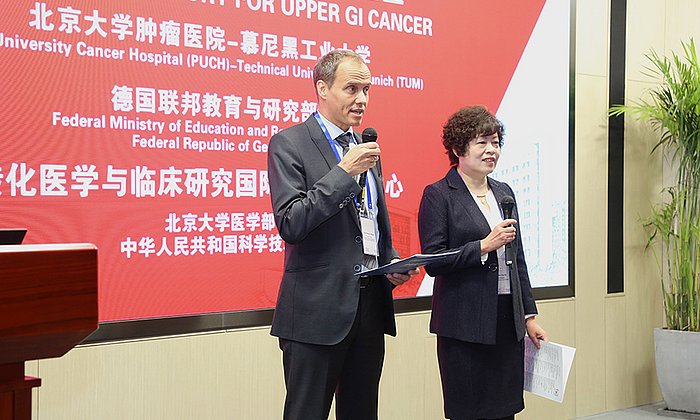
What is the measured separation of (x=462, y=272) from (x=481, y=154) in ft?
1.43

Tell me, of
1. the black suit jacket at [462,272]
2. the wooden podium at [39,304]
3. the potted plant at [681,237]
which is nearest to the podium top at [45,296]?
the wooden podium at [39,304]

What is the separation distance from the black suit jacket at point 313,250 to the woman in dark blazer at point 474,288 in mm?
580

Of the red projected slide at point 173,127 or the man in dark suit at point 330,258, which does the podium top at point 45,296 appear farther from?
the red projected slide at point 173,127

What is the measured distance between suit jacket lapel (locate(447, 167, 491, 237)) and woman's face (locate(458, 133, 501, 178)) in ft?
0.23

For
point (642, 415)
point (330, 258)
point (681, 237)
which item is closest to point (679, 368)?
point (642, 415)

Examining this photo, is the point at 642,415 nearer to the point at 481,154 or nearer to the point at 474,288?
the point at 474,288

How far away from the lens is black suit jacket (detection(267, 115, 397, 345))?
2.52 metres

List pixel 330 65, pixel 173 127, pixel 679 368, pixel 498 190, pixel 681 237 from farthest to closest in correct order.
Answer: pixel 681 237 < pixel 679 368 < pixel 173 127 < pixel 498 190 < pixel 330 65

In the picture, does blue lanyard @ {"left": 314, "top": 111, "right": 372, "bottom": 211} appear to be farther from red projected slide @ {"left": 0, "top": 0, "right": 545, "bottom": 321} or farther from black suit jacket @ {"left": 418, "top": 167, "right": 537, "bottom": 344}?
red projected slide @ {"left": 0, "top": 0, "right": 545, "bottom": 321}

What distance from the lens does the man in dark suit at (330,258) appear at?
2.49 m

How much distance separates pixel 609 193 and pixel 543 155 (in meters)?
0.69

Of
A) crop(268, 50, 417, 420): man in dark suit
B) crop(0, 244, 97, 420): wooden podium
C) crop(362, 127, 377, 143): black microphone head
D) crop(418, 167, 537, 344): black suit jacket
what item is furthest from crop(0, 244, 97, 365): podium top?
crop(418, 167, 537, 344): black suit jacket

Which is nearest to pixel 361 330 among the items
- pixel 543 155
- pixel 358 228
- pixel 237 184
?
pixel 358 228

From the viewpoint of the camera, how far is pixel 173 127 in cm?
354
